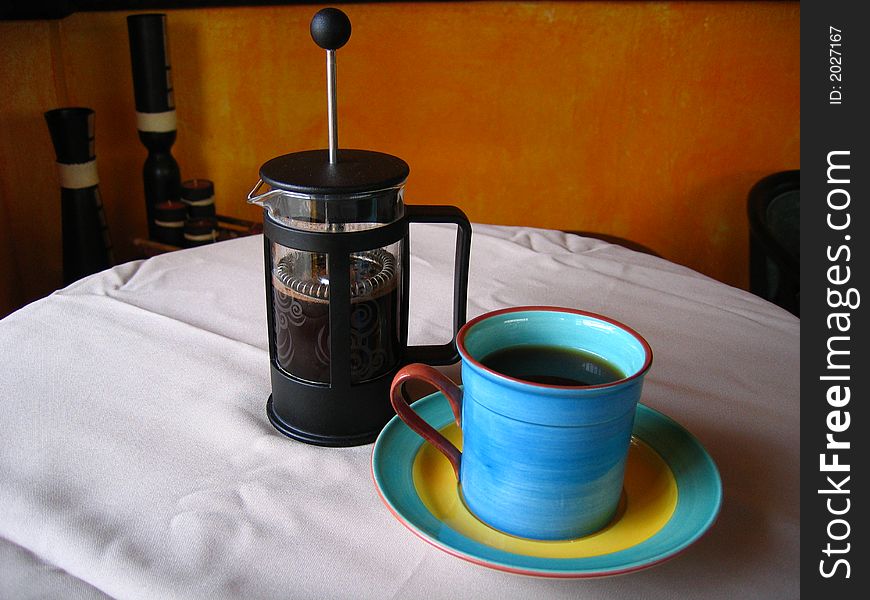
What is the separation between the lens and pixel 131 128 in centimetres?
229

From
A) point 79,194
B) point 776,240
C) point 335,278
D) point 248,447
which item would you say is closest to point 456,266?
point 335,278

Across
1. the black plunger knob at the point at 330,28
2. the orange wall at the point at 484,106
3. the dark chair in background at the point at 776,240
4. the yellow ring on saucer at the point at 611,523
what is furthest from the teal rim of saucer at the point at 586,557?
the orange wall at the point at 484,106

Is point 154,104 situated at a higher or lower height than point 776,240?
higher

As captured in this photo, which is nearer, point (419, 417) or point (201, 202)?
point (419, 417)

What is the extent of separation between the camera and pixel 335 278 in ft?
1.97

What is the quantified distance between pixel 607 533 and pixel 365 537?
17cm

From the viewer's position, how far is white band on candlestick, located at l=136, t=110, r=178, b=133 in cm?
199

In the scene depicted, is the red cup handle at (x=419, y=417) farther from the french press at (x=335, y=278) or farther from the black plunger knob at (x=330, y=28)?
the black plunger knob at (x=330, y=28)

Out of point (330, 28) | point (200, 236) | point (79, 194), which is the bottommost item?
point (200, 236)

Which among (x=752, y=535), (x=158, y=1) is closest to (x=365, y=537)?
(x=752, y=535)

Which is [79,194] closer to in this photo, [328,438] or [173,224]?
[173,224]

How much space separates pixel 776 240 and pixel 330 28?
1095 mm

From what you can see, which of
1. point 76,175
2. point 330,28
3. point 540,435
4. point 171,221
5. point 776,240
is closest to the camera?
point 540,435
